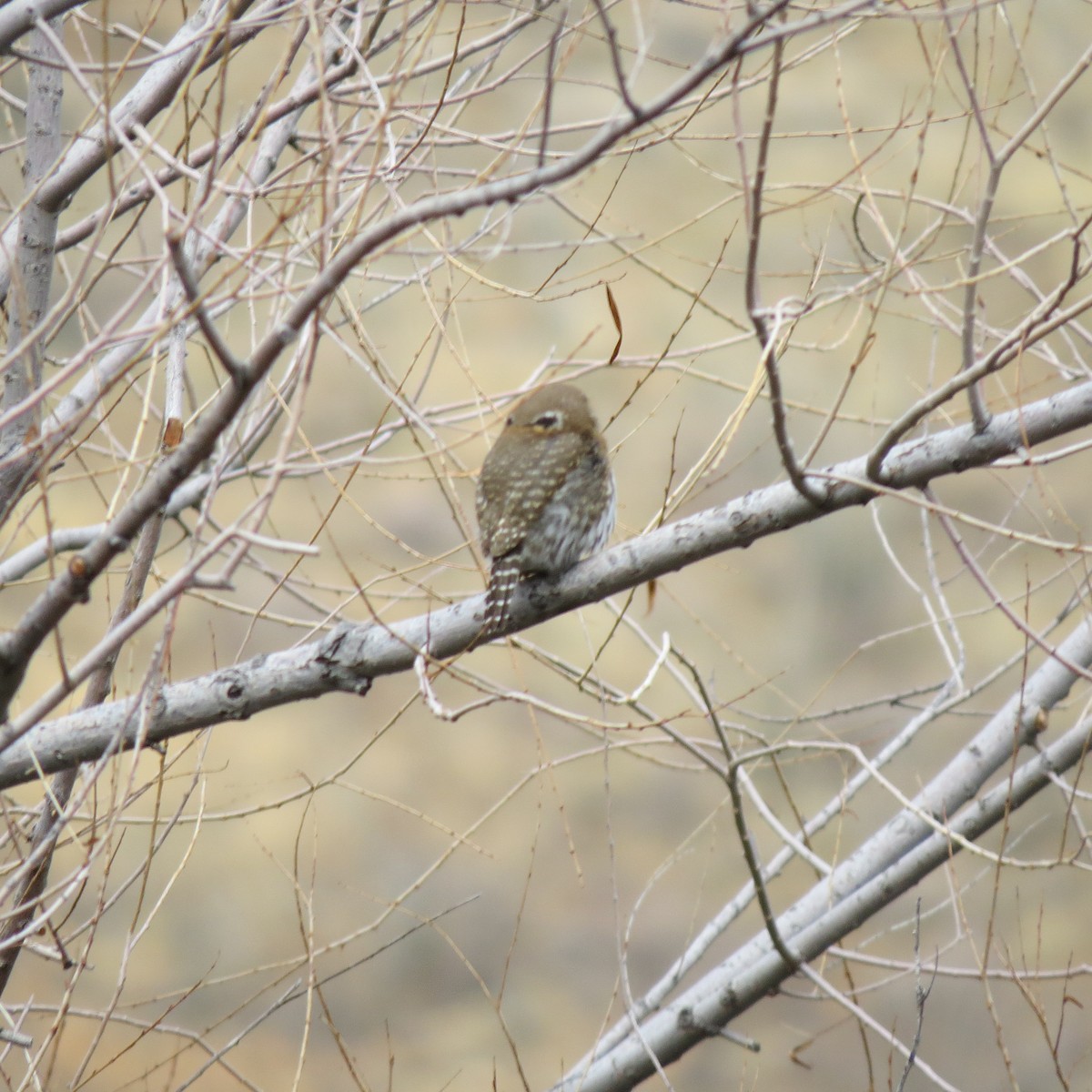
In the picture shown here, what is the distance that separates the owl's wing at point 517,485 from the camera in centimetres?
376

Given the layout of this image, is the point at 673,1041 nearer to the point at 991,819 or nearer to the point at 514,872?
the point at 991,819

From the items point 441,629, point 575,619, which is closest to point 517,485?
point 441,629

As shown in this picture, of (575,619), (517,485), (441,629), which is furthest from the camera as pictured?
(575,619)

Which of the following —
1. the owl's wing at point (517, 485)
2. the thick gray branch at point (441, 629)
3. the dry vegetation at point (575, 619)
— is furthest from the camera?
the owl's wing at point (517, 485)

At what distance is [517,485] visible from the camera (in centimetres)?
409

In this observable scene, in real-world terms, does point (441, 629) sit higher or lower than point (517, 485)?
lower

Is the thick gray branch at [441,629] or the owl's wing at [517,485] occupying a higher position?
the owl's wing at [517,485]

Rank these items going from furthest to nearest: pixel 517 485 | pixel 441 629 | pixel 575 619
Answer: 1. pixel 575 619
2. pixel 517 485
3. pixel 441 629

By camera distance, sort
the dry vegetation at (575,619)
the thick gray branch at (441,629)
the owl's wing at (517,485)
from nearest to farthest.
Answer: the thick gray branch at (441,629) → the dry vegetation at (575,619) → the owl's wing at (517,485)

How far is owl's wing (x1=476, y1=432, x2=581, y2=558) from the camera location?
12.3ft

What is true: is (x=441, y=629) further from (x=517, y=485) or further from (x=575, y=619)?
(x=575, y=619)

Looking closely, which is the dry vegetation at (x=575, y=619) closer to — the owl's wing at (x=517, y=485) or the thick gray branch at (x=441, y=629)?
the thick gray branch at (x=441, y=629)

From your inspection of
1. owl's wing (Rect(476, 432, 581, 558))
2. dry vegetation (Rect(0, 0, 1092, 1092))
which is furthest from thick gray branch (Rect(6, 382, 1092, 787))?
owl's wing (Rect(476, 432, 581, 558))

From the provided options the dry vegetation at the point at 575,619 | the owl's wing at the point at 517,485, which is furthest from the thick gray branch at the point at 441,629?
the owl's wing at the point at 517,485
